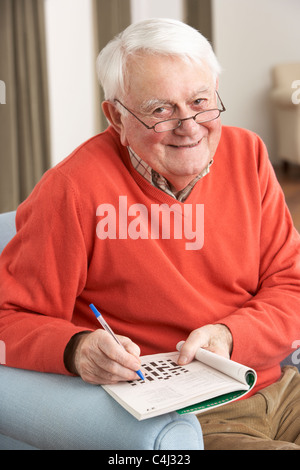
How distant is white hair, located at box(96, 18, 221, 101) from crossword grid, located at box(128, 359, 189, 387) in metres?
0.58

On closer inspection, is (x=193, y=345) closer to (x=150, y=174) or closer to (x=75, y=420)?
(x=75, y=420)

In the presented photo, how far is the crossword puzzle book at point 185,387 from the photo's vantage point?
974 mm

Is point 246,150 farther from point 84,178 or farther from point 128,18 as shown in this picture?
point 128,18

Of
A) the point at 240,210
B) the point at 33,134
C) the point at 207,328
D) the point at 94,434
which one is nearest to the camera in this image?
the point at 94,434

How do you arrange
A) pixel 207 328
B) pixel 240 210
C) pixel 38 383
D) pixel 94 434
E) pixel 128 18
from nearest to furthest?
pixel 94 434, pixel 38 383, pixel 207 328, pixel 240 210, pixel 128 18

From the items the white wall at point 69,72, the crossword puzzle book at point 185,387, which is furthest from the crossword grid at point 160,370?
the white wall at point 69,72

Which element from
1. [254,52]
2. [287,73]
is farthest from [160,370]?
[254,52]

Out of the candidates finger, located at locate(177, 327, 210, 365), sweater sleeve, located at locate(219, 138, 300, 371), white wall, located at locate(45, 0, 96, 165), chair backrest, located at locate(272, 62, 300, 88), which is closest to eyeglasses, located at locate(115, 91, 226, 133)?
sweater sleeve, located at locate(219, 138, 300, 371)

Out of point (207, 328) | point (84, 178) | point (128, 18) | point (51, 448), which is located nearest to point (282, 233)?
point (207, 328)

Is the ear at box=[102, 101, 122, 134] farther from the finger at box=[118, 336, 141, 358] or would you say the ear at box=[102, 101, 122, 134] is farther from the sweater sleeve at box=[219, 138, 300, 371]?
the finger at box=[118, 336, 141, 358]

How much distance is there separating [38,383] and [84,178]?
0.44 metres

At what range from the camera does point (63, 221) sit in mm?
1268

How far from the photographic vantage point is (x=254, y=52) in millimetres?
6867

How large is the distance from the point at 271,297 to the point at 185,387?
425 mm
